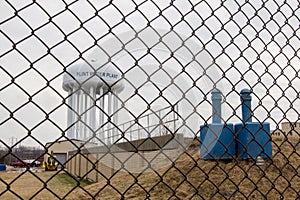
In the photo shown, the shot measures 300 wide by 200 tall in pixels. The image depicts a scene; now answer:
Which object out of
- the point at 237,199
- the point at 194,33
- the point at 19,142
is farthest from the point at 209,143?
the point at 19,142

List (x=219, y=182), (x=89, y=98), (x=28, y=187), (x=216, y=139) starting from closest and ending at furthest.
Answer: (x=89, y=98) → (x=216, y=139) → (x=219, y=182) → (x=28, y=187)

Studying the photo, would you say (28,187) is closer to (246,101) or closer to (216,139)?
(216,139)

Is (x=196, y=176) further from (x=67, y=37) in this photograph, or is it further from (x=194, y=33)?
(x=67, y=37)

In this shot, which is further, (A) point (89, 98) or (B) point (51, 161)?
(B) point (51, 161)

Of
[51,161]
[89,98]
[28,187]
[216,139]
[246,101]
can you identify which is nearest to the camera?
[89,98]

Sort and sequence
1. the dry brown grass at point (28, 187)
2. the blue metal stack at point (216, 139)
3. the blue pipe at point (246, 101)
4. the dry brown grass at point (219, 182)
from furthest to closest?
1. the dry brown grass at point (219, 182)
2. the blue metal stack at point (216, 139)
3. the blue pipe at point (246, 101)
4. the dry brown grass at point (28, 187)

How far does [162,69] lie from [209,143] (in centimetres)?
205

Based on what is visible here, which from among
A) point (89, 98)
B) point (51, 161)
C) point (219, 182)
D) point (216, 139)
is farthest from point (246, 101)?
point (51, 161)

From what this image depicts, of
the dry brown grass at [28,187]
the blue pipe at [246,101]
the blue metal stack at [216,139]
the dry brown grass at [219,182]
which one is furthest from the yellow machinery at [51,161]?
the blue metal stack at [216,139]

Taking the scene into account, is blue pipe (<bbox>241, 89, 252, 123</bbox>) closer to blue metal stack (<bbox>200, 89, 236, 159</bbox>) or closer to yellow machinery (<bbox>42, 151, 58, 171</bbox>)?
blue metal stack (<bbox>200, 89, 236, 159</bbox>)

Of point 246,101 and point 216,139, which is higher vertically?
point 246,101

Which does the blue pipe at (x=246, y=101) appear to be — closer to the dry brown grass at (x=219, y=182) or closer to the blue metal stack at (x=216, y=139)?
the blue metal stack at (x=216, y=139)

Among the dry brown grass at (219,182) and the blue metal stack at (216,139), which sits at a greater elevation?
the blue metal stack at (216,139)

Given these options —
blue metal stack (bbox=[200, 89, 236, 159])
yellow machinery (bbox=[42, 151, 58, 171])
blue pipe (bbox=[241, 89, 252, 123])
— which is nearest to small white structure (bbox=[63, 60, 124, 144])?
yellow machinery (bbox=[42, 151, 58, 171])
